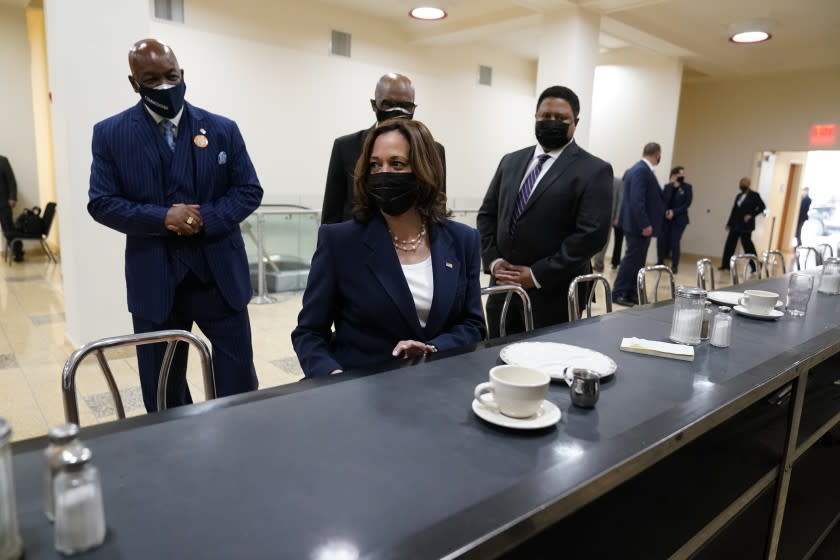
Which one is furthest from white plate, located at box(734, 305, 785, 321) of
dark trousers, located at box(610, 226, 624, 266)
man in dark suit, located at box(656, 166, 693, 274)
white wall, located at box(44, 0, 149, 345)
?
dark trousers, located at box(610, 226, 624, 266)

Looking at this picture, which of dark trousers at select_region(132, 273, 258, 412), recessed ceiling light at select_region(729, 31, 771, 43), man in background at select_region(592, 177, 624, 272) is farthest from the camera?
man in background at select_region(592, 177, 624, 272)

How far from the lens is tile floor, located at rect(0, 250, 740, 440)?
287 cm

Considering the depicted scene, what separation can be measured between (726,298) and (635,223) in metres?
3.78

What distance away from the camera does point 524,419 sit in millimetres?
1015

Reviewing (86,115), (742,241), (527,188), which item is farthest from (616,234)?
(86,115)

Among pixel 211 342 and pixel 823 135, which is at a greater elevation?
pixel 823 135

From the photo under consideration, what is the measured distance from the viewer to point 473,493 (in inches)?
31.4

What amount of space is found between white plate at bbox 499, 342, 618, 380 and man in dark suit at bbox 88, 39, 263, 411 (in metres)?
1.24

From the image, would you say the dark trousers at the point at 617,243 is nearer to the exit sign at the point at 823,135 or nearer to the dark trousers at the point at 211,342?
the exit sign at the point at 823,135

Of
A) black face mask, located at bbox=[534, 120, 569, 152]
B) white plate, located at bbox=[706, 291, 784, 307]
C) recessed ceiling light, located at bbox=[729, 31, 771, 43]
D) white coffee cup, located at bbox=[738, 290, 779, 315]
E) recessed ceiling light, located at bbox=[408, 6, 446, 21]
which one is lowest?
white plate, located at bbox=[706, 291, 784, 307]

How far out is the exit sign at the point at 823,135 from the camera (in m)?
9.02

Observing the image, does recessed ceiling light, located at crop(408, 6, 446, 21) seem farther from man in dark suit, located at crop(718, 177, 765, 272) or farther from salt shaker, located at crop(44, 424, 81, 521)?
salt shaker, located at crop(44, 424, 81, 521)

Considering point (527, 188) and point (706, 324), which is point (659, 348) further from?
point (527, 188)

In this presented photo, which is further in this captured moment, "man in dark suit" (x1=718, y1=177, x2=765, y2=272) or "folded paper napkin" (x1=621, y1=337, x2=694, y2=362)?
"man in dark suit" (x1=718, y1=177, x2=765, y2=272)
